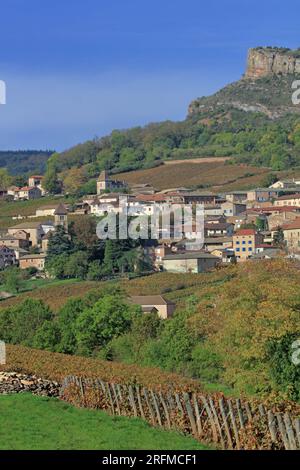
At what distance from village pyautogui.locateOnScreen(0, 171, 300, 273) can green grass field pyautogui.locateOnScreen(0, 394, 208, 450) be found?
55.3 meters

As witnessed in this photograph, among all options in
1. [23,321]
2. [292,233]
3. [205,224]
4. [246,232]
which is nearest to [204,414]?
[23,321]

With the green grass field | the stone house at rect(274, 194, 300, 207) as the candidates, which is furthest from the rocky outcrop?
the stone house at rect(274, 194, 300, 207)

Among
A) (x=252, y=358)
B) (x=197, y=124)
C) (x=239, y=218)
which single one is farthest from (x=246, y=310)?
(x=197, y=124)

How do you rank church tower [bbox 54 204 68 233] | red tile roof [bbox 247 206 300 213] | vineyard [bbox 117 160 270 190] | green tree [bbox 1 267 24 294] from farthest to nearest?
vineyard [bbox 117 160 270 190]
red tile roof [bbox 247 206 300 213]
church tower [bbox 54 204 68 233]
green tree [bbox 1 267 24 294]

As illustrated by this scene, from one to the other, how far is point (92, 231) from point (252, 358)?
65878 mm

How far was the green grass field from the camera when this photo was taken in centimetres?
1883

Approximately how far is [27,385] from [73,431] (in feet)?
26.1

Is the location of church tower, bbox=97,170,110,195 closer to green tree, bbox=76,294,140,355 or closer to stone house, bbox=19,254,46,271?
stone house, bbox=19,254,46,271

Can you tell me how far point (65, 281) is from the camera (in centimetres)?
8500

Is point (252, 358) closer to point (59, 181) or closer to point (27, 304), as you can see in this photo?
point (27, 304)

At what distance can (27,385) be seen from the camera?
28.2 m

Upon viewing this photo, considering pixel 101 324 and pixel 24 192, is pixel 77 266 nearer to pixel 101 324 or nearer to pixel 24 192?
pixel 101 324

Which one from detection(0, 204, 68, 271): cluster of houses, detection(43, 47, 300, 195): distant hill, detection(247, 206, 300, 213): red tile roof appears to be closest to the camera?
detection(0, 204, 68, 271): cluster of houses

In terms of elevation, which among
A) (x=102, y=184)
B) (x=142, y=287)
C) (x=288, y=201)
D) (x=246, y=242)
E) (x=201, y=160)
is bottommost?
(x=142, y=287)
